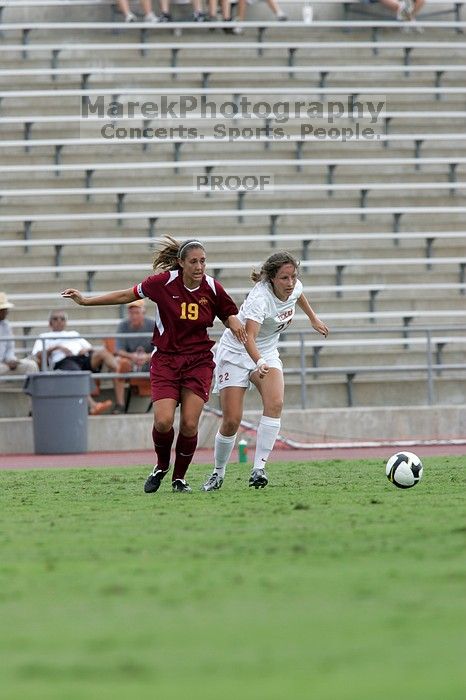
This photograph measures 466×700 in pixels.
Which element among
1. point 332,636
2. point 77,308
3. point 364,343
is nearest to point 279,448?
point 364,343

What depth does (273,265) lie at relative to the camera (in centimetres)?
1058

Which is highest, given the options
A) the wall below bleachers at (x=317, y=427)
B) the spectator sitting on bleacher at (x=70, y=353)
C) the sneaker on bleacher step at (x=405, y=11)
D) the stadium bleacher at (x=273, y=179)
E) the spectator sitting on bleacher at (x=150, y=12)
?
the sneaker on bleacher step at (x=405, y=11)

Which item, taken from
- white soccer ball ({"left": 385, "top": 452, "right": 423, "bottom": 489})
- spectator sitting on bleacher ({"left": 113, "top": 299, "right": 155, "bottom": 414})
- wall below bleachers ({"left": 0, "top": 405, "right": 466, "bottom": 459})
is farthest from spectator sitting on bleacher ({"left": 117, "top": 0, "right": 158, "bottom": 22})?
white soccer ball ({"left": 385, "top": 452, "right": 423, "bottom": 489})

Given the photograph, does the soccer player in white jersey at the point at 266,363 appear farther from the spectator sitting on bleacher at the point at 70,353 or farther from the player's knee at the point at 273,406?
the spectator sitting on bleacher at the point at 70,353

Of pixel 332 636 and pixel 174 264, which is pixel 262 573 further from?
pixel 174 264

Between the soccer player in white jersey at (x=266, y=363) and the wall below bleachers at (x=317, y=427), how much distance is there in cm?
675

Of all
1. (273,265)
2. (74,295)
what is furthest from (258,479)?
(74,295)

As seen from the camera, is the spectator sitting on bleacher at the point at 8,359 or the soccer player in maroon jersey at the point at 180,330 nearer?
the soccer player in maroon jersey at the point at 180,330

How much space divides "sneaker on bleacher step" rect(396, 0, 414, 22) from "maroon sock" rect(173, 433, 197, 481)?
1668 centimetres

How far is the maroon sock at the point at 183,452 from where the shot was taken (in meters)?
10.7

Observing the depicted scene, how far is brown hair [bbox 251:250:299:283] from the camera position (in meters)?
10.5

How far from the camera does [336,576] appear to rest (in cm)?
589

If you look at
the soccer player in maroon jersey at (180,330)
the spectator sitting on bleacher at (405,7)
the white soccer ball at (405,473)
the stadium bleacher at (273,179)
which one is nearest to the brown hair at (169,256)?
the soccer player in maroon jersey at (180,330)

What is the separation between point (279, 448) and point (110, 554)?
10.4 metres
